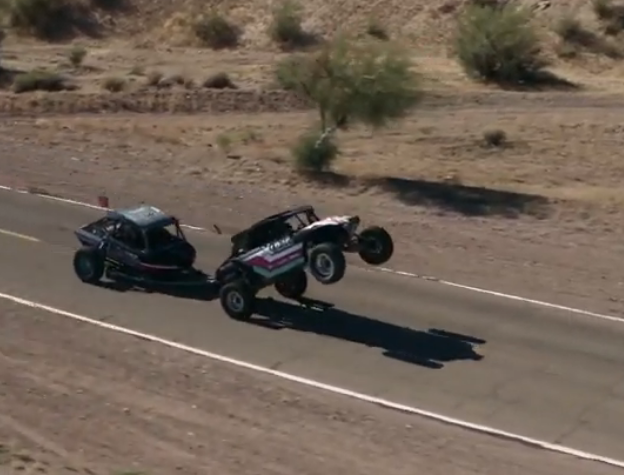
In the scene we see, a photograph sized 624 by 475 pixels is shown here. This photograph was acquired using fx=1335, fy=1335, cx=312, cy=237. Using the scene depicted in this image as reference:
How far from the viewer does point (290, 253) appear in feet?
67.2

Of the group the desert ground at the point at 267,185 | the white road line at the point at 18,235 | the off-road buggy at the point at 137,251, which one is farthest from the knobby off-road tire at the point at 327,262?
the white road line at the point at 18,235

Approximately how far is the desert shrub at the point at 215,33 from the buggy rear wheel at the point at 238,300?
135 feet

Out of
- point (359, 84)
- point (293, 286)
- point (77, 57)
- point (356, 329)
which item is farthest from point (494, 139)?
point (77, 57)

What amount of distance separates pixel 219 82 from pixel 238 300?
29.4 m

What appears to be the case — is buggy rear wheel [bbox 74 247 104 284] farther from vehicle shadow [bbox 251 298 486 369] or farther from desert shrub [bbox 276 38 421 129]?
desert shrub [bbox 276 38 421 129]

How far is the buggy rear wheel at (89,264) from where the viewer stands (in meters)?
23.1

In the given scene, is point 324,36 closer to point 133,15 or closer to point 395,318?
point 133,15

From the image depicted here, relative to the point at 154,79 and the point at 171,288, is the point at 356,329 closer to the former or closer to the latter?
the point at 171,288

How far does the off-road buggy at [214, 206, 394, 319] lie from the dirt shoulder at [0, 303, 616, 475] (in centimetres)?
165

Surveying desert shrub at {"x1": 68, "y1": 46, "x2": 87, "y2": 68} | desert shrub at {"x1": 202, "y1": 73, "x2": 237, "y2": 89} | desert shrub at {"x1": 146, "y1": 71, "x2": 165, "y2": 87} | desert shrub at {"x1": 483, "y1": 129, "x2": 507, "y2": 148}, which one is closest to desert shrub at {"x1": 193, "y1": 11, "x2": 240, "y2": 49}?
desert shrub at {"x1": 68, "y1": 46, "x2": 87, "y2": 68}

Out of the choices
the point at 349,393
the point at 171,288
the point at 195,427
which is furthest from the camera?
the point at 171,288

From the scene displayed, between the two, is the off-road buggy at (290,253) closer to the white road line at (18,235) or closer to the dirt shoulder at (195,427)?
the dirt shoulder at (195,427)

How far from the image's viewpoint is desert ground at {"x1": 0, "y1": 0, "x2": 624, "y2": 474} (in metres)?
16.8

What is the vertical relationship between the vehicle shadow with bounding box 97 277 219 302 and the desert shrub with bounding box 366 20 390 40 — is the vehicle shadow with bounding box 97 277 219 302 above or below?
below
